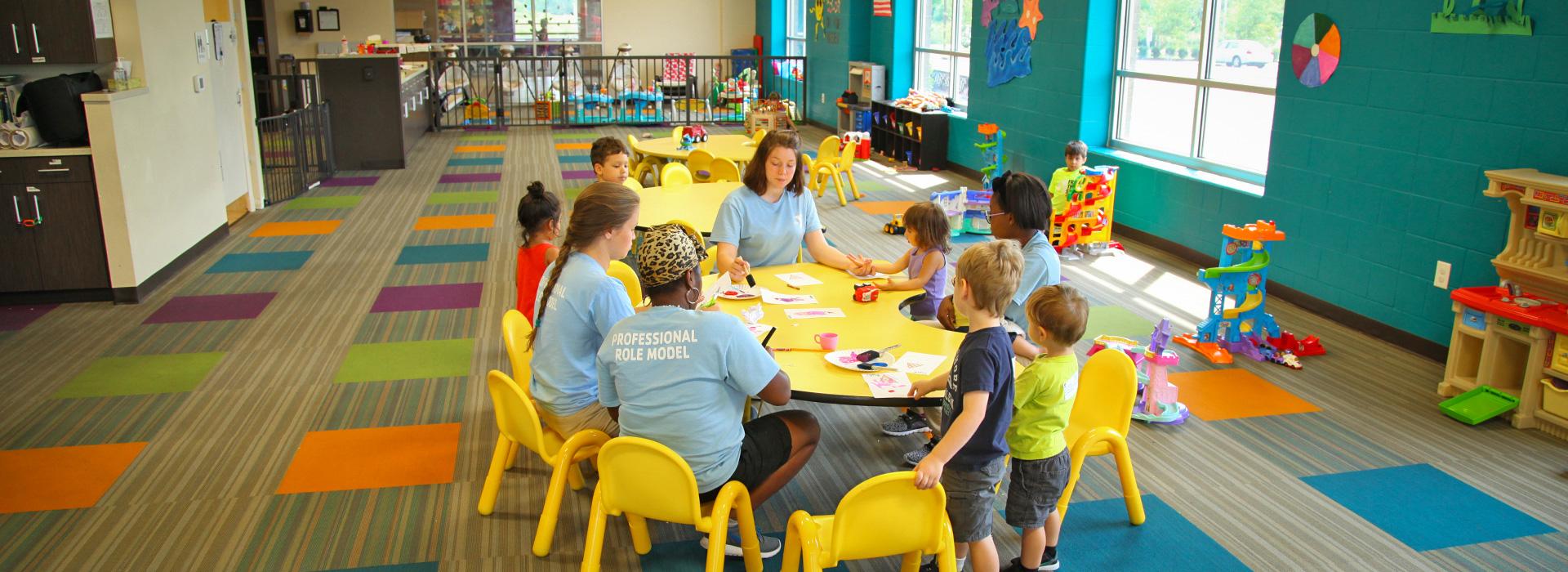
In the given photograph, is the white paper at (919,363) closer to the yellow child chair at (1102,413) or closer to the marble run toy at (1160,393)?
the yellow child chair at (1102,413)

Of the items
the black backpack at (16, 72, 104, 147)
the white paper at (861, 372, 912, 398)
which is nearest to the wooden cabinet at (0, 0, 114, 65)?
the black backpack at (16, 72, 104, 147)

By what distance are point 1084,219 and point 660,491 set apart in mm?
5795

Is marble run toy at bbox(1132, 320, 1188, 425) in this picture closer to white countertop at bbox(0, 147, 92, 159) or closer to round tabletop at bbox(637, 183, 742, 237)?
round tabletop at bbox(637, 183, 742, 237)

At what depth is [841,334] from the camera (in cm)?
378

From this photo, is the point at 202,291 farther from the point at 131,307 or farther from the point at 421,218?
the point at 421,218

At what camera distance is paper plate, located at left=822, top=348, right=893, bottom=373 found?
3393mm

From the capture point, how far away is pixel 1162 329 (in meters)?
4.68

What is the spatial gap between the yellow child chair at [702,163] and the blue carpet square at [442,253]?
170 cm

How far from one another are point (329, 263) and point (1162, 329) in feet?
19.1

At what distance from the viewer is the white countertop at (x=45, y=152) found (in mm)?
6254

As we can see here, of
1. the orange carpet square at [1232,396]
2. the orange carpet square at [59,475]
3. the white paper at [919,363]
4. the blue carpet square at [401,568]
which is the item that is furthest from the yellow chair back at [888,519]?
the orange carpet square at [59,475]

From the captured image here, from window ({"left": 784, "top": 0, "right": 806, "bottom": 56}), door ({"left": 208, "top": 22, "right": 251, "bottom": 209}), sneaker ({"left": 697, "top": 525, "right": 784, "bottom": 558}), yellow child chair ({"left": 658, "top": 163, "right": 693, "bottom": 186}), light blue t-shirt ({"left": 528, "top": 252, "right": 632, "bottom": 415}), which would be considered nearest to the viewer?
light blue t-shirt ({"left": 528, "top": 252, "right": 632, "bottom": 415})

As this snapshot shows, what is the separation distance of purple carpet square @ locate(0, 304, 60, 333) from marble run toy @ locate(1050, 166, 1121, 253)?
6668 mm

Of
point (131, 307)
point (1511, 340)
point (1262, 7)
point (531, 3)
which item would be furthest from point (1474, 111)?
point (531, 3)
